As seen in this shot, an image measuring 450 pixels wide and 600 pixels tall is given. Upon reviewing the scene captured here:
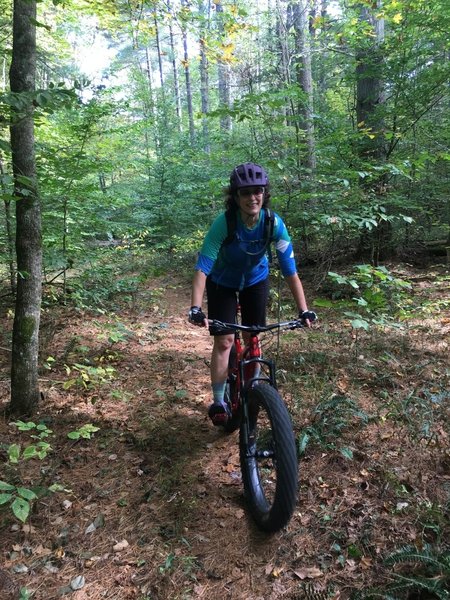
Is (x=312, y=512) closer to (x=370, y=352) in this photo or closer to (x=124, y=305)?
A: (x=370, y=352)

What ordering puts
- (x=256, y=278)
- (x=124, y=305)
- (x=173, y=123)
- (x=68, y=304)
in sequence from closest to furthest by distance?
(x=256, y=278) < (x=68, y=304) < (x=124, y=305) < (x=173, y=123)

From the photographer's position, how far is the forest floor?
2402 millimetres

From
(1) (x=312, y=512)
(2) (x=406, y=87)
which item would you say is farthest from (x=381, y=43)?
(1) (x=312, y=512)

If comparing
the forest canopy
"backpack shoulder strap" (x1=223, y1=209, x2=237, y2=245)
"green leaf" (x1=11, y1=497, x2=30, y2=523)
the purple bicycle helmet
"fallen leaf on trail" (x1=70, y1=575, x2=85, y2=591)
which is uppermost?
the forest canopy

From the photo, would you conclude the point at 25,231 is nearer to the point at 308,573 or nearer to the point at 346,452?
the point at 346,452

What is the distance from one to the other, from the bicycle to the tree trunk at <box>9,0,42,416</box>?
1.98 meters

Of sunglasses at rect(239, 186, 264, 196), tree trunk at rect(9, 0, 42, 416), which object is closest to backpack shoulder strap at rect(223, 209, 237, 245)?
sunglasses at rect(239, 186, 264, 196)

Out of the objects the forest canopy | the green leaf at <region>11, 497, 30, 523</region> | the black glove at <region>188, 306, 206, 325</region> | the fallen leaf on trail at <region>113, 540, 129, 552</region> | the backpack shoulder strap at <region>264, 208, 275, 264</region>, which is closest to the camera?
the green leaf at <region>11, 497, 30, 523</region>

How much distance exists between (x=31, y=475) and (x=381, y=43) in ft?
28.4

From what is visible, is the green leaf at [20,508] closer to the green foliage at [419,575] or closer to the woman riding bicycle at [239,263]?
the woman riding bicycle at [239,263]

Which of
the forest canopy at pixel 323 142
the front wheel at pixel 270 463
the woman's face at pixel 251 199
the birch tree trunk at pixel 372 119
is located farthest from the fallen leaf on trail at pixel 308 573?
the birch tree trunk at pixel 372 119

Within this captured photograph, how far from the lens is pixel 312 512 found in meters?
2.80

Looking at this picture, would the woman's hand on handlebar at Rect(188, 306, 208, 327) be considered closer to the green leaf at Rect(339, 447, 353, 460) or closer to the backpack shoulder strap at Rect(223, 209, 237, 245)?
the backpack shoulder strap at Rect(223, 209, 237, 245)

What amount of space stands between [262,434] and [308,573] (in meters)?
1.24
